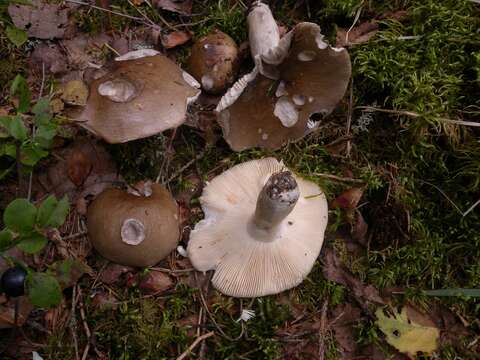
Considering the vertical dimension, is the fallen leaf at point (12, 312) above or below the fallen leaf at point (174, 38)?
A: below

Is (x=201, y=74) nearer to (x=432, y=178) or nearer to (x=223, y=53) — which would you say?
(x=223, y=53)

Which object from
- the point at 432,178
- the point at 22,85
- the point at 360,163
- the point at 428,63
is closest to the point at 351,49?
the point at 428,63

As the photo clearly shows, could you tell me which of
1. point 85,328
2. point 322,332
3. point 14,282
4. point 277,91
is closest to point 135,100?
point 277,91

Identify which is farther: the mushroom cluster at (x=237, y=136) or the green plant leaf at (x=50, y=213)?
the mushroom cluster at (x=237, y=136)

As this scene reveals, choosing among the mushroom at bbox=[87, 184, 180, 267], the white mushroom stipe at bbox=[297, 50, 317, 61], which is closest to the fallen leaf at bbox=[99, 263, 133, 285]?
the mushroom at bbox=[87, 184, 180, 267]

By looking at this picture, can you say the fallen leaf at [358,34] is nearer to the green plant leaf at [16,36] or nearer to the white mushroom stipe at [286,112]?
the white mushroom stipe at [286,112]

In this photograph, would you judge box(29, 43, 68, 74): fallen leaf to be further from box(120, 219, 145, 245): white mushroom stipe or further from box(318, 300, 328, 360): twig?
box(318, 300, 328, 360): twig

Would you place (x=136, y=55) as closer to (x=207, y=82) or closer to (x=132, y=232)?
(x=207, y=82)

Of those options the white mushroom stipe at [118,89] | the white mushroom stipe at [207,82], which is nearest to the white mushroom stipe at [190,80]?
the white mushroom stipe at [207,82]
